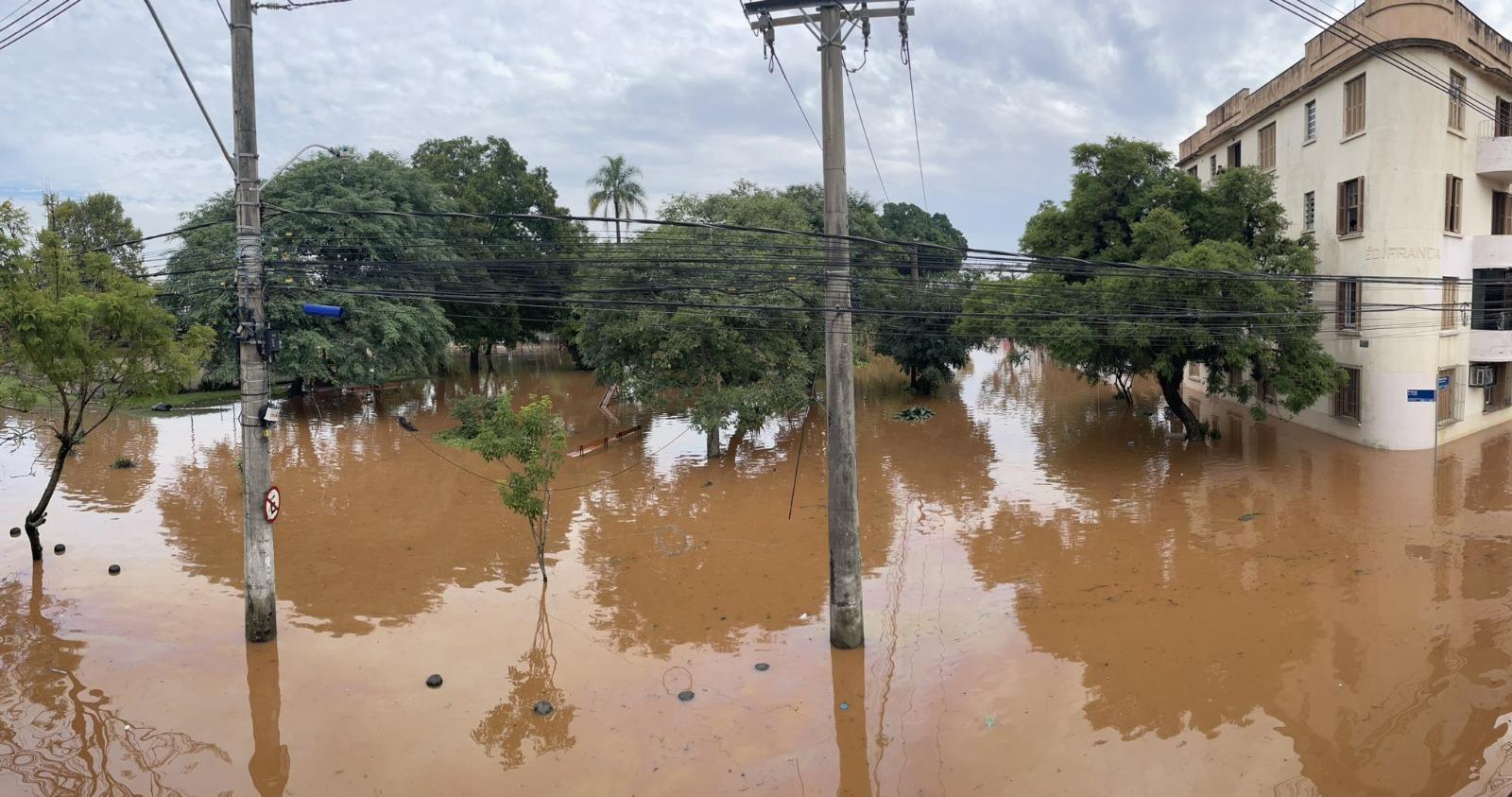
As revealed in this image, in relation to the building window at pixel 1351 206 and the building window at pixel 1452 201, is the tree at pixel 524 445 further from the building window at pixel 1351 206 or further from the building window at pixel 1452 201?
the building window at pixel 1452 201

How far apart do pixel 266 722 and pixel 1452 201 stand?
27.8m

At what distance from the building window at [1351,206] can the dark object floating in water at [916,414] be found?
13.4 meters

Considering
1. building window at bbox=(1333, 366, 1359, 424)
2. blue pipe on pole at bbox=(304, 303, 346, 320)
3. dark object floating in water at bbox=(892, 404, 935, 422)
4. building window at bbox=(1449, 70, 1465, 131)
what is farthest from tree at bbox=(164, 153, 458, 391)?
building window at bbox=(1449, 70, 1465, 131)

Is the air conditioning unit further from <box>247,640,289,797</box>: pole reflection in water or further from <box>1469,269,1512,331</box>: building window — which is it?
<box>247,640,289,797</box>: pole reflection in water

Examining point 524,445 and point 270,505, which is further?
point 524,445

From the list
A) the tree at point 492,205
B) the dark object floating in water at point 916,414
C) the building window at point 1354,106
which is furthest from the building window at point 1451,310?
the tree at point 492,205

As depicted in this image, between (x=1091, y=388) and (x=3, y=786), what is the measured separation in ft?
130

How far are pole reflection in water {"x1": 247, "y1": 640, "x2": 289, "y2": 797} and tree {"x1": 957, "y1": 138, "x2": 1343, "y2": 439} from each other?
40.6 ft

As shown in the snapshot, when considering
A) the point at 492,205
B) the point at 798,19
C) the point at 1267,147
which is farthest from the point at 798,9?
the point at 492,205

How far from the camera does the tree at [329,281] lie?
2967cm

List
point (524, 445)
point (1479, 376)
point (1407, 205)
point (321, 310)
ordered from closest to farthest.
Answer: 1. point (321, 310)
2. point (524, 445)
3. point (1407, 205)
4. point (1479, 376)

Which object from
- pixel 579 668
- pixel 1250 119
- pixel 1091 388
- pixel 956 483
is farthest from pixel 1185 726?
pixel 1091 388

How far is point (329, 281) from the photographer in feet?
104

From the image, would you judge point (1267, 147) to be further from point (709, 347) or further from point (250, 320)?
point (250, 320)
